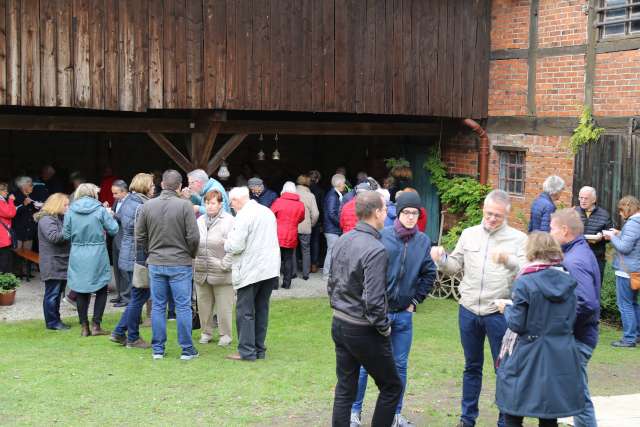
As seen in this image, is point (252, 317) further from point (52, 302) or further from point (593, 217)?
point (593, 217)

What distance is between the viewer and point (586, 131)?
1285 centimetres

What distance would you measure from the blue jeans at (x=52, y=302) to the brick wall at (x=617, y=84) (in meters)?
8.00

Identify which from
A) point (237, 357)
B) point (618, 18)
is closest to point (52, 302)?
point (237, 357)

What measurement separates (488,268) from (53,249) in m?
5.46

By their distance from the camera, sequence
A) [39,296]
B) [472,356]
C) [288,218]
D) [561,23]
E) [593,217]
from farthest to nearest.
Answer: [561,23] < [288,218] < [39,296] < [593,217] < [472,356]

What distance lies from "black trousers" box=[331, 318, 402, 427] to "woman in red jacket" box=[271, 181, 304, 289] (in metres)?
7.12

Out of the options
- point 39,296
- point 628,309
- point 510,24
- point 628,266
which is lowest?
point 39,296

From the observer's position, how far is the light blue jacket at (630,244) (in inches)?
385

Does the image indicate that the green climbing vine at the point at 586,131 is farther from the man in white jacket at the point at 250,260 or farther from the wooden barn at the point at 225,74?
the man in white jacket at the point at 250,260

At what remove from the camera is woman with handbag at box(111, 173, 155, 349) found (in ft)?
28.7

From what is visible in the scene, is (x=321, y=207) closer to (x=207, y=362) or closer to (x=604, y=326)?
(x=604, y=326)

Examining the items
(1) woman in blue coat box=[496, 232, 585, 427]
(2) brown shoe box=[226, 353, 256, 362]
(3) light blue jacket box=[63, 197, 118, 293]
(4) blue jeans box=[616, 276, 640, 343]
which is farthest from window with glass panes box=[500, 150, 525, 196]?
(1) woman in blue coat box=[496, 232, 585, 427]

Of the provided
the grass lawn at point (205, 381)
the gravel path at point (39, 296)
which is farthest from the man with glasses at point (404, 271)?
the gravel path at point (39, 296)

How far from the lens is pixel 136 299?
8766 millimetres
